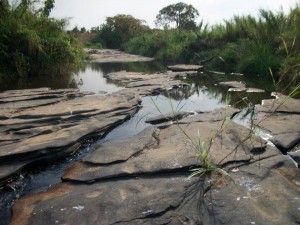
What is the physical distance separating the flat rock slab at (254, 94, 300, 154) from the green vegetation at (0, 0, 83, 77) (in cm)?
537

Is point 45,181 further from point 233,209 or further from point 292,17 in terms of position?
point 292,17

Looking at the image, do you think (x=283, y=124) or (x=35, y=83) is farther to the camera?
(x=35, y=83)

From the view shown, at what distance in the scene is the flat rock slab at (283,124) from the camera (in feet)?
11.0

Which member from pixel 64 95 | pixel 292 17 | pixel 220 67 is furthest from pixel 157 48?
pixel 64 95

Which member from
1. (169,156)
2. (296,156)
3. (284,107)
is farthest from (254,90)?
(169,156)

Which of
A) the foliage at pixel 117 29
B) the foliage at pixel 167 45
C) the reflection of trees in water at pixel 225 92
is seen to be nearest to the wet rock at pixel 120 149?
the reflection of trees in water at pixel 225 92

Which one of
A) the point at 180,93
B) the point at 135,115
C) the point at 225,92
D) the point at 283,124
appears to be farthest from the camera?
the point at 225,92

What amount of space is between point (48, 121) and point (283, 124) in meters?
2.95

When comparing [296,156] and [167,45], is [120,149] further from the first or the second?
[167,45]

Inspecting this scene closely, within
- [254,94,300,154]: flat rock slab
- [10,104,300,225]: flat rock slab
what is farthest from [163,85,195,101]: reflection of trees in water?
[10,104,300,225]: flat rock slab

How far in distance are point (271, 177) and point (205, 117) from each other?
184 cm

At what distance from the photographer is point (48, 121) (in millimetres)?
4090

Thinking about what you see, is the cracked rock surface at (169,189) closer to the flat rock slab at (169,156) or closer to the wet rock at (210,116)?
the flat rock slab at (169,156)

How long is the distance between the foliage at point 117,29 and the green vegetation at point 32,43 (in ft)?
76.3
